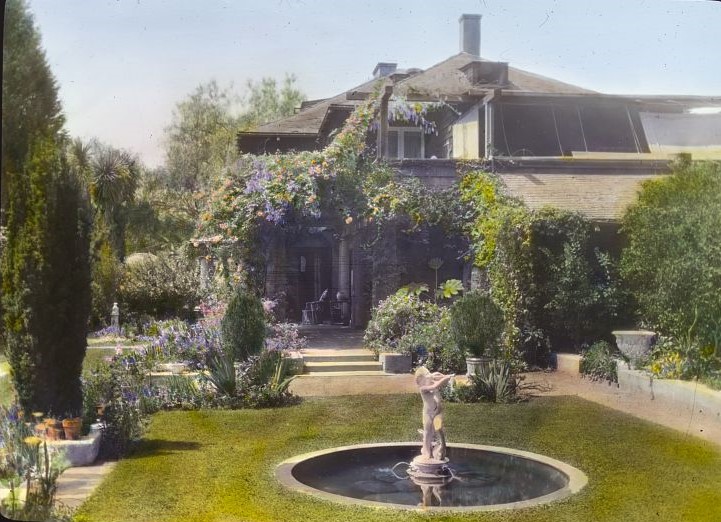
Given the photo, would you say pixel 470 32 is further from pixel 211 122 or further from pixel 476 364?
pixel 476 364

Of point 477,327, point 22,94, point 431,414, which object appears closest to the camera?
point 22,94

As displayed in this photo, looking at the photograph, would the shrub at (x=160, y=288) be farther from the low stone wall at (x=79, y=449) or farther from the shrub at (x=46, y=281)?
the low stone wall at (x=79, y=449)

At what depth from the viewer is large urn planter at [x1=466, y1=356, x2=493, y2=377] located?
23.4 feet

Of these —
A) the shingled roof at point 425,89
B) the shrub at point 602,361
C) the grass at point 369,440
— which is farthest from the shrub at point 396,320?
the shingled roof at point 425,89

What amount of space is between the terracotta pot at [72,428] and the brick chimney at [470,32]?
14.0 ft

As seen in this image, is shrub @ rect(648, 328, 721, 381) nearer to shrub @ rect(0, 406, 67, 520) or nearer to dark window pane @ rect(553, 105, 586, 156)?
dark window pane @ rect(553, 105, 586, 156)

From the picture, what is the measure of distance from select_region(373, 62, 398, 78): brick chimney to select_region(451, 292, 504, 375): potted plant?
7.02ft

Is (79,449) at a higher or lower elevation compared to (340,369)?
lower

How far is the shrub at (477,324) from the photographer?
6961 mm

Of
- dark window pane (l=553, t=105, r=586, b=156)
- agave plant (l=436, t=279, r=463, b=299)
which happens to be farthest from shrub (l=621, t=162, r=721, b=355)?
agave plant (l=436, t=279, r=463, b=299)

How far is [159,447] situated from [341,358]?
176 centimetres

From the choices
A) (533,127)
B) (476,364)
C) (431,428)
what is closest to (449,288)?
(476,364)

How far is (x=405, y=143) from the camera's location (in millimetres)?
6879

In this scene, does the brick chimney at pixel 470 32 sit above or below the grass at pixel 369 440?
above
